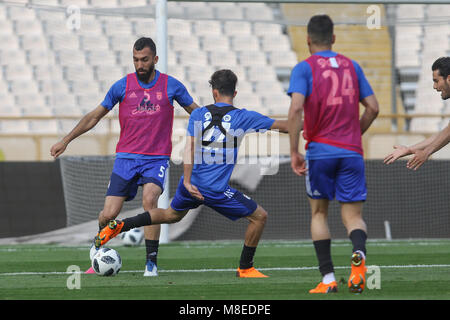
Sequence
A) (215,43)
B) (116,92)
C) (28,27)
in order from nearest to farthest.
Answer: (116,92), (215,43), (28,27)

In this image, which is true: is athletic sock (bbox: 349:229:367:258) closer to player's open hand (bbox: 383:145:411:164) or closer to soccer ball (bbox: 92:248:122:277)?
player's open hand (bbox: 383:145:411:164)

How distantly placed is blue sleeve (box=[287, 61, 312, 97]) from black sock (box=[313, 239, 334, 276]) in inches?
39.1

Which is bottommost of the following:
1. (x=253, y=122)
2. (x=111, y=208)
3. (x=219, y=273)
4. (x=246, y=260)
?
(x=219, y=273)

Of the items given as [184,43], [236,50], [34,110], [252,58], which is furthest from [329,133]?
[34,110]

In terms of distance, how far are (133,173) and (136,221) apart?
0.58 m

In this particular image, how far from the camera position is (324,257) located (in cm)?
503

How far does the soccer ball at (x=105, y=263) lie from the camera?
21.0ft

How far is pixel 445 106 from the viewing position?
Result: 48.7 feet

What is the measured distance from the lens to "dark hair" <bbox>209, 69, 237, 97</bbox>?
20.5 feet

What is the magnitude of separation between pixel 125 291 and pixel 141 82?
2.18 meters

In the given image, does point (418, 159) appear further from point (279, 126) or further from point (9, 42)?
point (9, 42)

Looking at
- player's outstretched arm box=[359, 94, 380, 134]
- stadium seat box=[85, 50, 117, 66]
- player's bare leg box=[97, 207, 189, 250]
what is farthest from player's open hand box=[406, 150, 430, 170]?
stadium seat box=[85, 50, 117, 66]

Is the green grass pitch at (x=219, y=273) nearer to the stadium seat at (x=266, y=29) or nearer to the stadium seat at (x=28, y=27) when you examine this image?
the stadium seat at (x=266, y=29)
